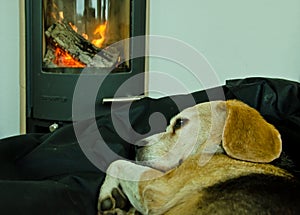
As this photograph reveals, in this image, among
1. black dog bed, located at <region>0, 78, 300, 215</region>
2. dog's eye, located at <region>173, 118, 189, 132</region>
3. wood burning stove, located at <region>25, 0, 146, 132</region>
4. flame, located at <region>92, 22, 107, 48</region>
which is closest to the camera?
black dog bed, located at <region>0, 78, 300, 215</region>

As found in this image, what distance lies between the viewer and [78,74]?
1.95 m

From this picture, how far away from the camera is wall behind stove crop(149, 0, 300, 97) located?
2.11m

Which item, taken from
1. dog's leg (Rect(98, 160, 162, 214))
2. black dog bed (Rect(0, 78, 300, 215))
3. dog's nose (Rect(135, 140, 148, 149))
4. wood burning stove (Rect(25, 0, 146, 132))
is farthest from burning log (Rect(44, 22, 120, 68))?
dog's leg (Rect(98, 160, 162, 214))

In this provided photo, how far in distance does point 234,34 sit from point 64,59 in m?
0.78

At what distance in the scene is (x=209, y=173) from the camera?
0.78 m

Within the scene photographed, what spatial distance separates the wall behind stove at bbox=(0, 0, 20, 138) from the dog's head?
1.31 metres

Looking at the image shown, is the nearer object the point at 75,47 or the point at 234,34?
the point at 75,47

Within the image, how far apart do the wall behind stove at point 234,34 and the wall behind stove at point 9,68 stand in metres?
0.62

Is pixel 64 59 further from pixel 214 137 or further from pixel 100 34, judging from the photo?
pixel 214 137

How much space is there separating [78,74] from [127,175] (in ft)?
3.89

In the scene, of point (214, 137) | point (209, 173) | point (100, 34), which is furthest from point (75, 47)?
point (209, 173)

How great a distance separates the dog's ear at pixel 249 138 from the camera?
81 centimetres

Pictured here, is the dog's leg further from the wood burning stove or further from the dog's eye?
the wood burning stove

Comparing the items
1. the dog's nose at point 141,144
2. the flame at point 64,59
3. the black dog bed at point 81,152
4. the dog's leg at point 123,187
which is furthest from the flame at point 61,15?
the dog's leg at point 123,187
